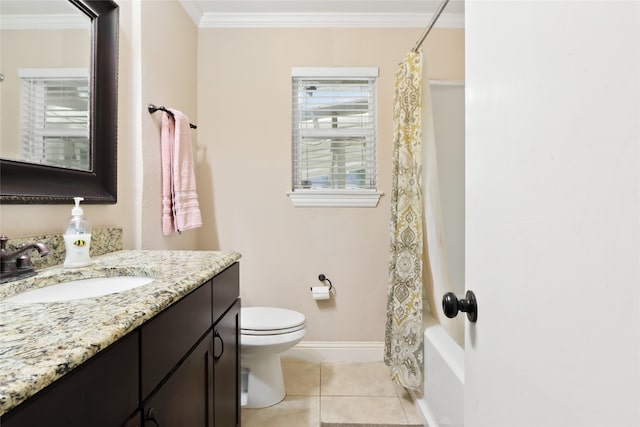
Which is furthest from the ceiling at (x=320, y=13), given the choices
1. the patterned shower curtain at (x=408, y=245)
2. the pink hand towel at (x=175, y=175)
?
the pink hand towel at (x=175, y=175)

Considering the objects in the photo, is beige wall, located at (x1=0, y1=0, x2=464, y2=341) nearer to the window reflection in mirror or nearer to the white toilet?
the white toilet

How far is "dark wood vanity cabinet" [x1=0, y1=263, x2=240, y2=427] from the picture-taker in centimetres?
47

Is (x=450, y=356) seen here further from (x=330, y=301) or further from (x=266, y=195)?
(x=266, y=195)

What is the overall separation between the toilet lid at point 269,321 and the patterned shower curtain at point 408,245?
0.56 metres

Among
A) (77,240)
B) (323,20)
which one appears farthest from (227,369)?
(323,20)

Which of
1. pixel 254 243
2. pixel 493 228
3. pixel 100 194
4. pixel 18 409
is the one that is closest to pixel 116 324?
pixel 18 409

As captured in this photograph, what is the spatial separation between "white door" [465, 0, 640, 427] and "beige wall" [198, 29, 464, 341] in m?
1.56

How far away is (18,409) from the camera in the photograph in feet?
1.27

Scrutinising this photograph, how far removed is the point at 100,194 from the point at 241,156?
1.04m

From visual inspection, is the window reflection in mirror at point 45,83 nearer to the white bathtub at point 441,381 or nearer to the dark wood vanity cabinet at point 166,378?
the dark wood vanity cabinet at point 166,378

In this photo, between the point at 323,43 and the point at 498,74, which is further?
the point at 323,43

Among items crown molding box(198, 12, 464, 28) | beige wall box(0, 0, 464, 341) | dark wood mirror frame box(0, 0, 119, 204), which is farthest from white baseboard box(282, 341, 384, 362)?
crown molding box(198, 12, 464, 28)

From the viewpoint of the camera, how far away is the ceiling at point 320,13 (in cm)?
205

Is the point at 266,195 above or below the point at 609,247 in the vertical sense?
above
